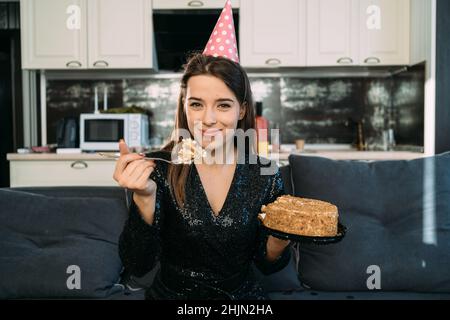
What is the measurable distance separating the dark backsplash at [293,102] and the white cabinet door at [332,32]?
16.2 inches

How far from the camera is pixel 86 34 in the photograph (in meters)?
3.33

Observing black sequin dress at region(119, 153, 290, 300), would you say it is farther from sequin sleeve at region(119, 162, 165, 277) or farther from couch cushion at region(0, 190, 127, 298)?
couch cushion at region(0, 190, 127, 298)

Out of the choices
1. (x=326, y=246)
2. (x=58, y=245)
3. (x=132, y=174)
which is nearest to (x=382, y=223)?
(x=326, y=246)

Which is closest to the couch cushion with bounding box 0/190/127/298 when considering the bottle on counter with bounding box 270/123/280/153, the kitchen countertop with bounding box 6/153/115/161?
the kitchen countertop with bounding box 6/153/115/161

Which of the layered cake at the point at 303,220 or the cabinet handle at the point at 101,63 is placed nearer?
the layered cake at the point at 303,220

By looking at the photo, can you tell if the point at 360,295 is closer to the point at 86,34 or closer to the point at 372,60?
the point at 372,60

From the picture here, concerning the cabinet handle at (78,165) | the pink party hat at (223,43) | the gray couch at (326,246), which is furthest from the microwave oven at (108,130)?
the pink party hat at (223,43)

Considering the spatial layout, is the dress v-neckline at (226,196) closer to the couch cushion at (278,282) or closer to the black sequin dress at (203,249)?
the black sequin dress at (203,249)

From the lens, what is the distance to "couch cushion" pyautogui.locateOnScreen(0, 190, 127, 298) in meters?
1.40

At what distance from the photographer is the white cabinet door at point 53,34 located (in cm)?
330

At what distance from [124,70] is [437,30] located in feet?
7.82

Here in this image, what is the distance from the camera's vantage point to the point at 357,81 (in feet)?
12.1
